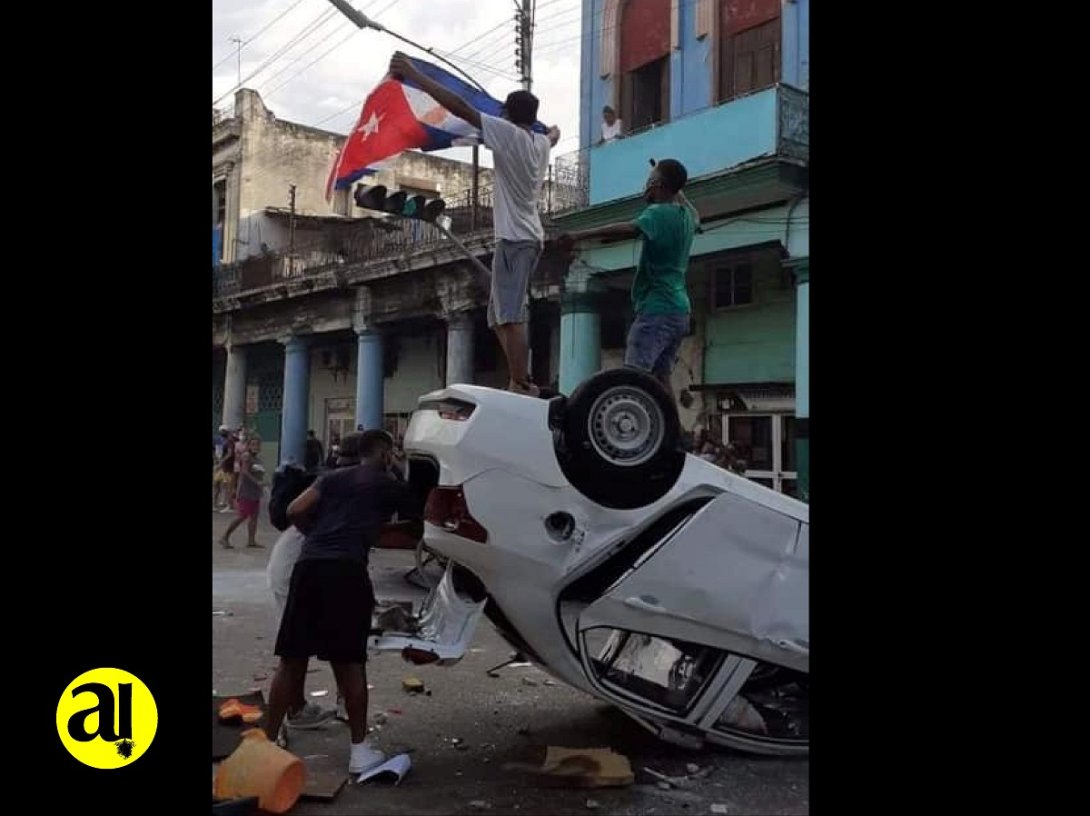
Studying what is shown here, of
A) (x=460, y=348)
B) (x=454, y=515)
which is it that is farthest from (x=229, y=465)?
(x=454, y=515)

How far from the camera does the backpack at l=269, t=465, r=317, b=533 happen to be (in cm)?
475

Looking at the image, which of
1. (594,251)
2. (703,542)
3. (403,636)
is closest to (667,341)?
(703,542)

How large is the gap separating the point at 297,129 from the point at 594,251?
15.1 m

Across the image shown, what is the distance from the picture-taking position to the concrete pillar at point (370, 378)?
1638 cm

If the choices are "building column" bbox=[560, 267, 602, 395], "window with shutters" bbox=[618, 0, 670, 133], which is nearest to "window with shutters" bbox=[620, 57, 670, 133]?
"window with shutters" bbox=[618, 0, 670, 133]

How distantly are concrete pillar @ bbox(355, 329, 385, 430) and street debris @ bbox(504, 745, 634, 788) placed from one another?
12.3 m

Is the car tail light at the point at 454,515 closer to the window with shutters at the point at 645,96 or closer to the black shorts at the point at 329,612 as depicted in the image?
the black shorts at the point at 329,612

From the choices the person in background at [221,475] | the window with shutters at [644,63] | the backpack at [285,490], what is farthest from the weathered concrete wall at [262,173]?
the backpack at [285,490]

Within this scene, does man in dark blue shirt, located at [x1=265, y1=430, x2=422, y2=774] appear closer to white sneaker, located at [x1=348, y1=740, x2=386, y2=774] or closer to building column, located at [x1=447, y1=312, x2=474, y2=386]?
white sneaker, located at [x1=348, y1=740, x2=386, y2=774]

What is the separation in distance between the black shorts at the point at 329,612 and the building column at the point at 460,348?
407 inches
